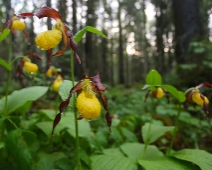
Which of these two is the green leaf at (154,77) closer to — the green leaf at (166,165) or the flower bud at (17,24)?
the green leaf at (166,165)

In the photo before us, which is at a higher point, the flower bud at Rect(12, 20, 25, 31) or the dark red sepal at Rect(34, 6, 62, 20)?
the flower bud at Rect(12, 20, 25, 31)

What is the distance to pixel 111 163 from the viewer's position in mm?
1691

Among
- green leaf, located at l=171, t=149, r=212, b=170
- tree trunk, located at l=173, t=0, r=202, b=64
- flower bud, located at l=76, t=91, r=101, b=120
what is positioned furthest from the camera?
tree trunk, located at l=173, t=0, r=202, b=64

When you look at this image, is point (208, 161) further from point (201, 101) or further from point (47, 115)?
point (47, 115)

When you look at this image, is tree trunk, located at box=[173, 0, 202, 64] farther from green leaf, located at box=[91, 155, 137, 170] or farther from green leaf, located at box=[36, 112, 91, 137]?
green leaf, located at box=[91, 155, 137, 170]

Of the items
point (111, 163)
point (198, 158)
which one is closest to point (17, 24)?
point (111, 163)

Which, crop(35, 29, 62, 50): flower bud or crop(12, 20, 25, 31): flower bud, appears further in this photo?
crop(12, 20, 25, 31): flower bud

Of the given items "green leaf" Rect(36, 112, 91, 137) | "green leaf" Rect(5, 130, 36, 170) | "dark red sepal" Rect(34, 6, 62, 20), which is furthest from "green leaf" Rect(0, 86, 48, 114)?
"dark red sepal" Rect(34, 6, 62, 20)

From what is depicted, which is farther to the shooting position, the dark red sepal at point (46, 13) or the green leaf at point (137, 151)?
the green leaf at point (137, 151)

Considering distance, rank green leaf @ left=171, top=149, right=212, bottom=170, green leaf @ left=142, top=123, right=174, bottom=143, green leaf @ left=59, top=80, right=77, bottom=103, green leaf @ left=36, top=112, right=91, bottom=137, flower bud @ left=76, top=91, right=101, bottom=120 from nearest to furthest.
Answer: flower bud @ left=76, top=91, right=101, bottom=120, green leaf @ left=59, top=80, right=77, bottom=103, green leaf @ left=171, top=149, right=212, bottom=170, green leaf @ left=36, top=112, right=91, bottom=137, green leaf @ left=142, top=123, right=174, bottom=143

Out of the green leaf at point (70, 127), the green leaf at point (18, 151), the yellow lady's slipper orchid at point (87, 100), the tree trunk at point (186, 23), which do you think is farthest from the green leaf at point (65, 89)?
the tree trunk at point (186, 23)

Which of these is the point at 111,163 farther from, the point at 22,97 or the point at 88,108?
the point at 22,97

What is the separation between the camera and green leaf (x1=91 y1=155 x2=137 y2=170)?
164 cm

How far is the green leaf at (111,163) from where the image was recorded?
1642mm
